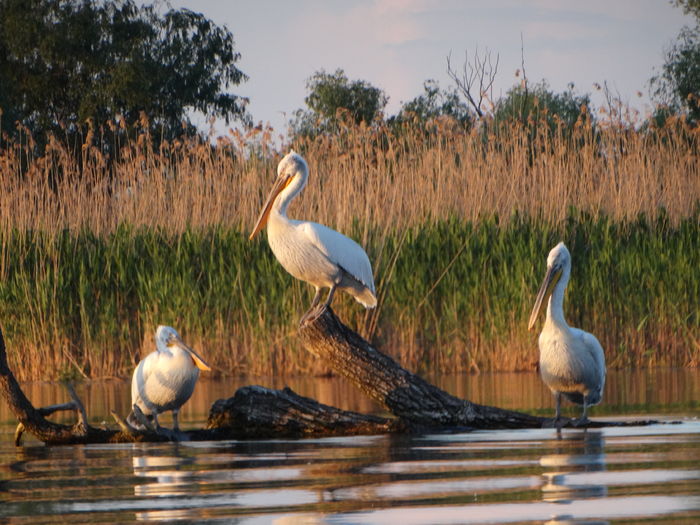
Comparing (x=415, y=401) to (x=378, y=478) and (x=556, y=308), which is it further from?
(x=378, y=478)

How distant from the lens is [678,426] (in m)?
8.38

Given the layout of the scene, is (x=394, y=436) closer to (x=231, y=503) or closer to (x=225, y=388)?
(x=231, y=503)

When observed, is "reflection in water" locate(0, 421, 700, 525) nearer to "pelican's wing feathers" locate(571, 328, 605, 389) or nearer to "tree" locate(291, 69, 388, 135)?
"pelican's wing feathers" locate(571, 328, 605, 389)

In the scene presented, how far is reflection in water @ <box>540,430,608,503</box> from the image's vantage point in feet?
18.7

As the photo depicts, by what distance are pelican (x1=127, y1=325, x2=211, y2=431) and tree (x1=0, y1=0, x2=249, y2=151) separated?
2357cm

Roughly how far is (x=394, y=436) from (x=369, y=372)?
46cm

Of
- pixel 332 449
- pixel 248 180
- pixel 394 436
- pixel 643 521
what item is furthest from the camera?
pixel 248 180

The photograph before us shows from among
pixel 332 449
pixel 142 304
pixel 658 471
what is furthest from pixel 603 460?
pixel 142 304

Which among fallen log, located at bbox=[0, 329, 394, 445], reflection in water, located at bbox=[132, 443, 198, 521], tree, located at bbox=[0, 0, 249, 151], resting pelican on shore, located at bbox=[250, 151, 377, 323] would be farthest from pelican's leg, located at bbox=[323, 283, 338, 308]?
tree, located at bbox=[0, 0, 249, 151]

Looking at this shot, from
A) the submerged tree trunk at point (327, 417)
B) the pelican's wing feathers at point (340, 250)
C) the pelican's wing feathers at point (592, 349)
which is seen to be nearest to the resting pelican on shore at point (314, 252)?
the pelican's wing feathers at point (340, 250)

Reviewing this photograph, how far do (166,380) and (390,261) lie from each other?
232 inches

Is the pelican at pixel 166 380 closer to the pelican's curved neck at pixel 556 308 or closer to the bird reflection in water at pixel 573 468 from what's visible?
the pelican's curved neck at pixel 556 308

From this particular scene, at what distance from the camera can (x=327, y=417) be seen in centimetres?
846

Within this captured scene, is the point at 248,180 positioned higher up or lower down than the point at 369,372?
higher up
